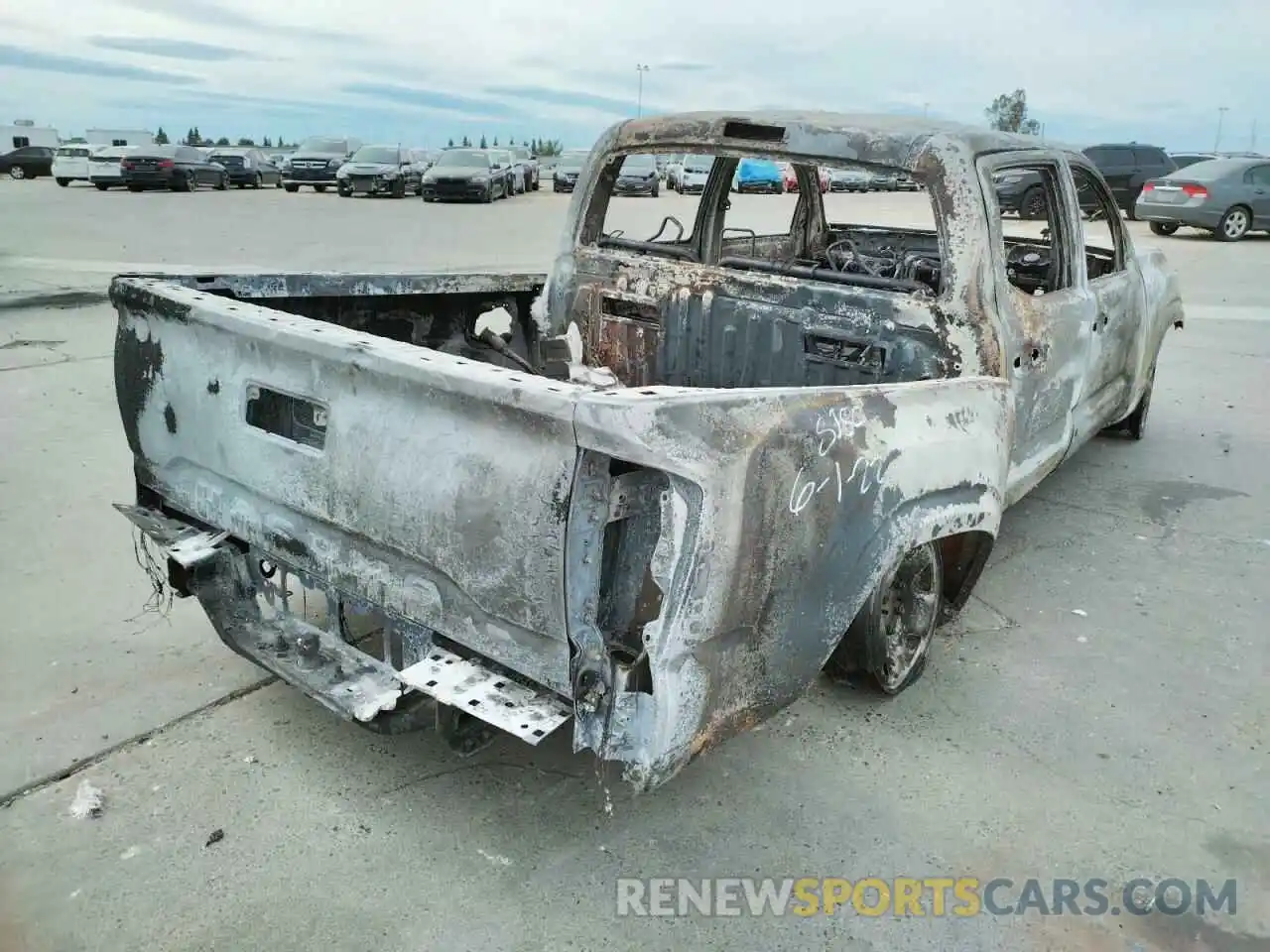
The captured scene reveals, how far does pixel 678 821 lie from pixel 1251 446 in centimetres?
541

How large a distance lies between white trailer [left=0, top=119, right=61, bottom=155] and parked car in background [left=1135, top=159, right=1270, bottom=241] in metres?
34.6

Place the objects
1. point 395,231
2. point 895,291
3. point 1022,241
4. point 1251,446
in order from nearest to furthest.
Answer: point 895,291 < point 1022,241 < point 1251,446 < point 395,231

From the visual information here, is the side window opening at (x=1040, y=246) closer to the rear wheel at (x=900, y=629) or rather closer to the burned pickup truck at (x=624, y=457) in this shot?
the burned pickup truck at (x=624, y=457)

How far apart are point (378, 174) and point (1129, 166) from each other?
61.2 ft

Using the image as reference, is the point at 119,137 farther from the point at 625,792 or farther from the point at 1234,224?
the point at 625,792

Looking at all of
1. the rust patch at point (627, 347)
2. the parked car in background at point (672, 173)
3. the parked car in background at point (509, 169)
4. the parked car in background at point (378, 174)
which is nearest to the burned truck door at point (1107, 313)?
the rust patch at point (627, 347)

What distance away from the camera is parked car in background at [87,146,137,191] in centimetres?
2789

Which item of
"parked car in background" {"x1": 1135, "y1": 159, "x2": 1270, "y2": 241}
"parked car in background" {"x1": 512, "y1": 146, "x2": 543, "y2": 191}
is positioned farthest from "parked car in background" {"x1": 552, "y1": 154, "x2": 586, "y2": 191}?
"parked car in background" {"x1": 1135, "y1": 159, "x2": 1270, "y2": 241}

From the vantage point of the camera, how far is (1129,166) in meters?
23.6

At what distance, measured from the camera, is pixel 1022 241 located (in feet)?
18.0

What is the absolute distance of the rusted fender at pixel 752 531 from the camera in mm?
2197

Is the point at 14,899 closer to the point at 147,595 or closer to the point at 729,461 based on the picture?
the point at 147,595

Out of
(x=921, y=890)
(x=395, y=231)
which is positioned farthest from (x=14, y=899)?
(x=395, y=231)

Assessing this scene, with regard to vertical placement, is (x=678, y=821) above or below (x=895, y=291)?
below
